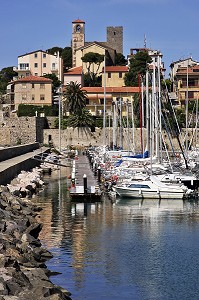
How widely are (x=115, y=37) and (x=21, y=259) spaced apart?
107281 mm

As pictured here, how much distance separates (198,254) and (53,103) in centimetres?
6761

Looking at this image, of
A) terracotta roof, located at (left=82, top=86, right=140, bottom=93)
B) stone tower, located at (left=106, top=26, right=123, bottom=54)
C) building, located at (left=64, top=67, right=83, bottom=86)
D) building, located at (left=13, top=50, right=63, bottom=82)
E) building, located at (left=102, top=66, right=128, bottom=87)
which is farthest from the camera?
stone tower, located at (left=106, top=26, right=123, bottom=54)

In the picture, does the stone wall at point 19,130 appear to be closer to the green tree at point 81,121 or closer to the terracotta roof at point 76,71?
the green tree at point 81,121

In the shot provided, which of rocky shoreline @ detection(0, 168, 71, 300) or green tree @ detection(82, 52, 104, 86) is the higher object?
green tree @ detection(82, 52, 104, 86)

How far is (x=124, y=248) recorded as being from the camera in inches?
810

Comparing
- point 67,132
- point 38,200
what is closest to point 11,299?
point 38,200

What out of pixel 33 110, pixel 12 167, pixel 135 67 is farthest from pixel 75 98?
pixel 12 167

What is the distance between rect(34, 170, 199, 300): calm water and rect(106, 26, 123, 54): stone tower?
90106 millimetres

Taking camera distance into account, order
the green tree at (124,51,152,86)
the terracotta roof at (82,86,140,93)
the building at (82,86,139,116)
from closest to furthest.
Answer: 1. the building at (82,86,139,116)
2. the terracotta roof at (82,86,140,93)
3. the green tree at (124,51,152,86)

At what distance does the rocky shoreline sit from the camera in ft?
42.2

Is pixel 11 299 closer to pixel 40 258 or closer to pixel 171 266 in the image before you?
pixel 40 258

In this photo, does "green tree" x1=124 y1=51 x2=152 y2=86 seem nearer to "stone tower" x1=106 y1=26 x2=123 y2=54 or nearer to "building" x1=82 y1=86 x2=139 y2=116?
"building" x1=82 y1=86 x2=139 y2=116

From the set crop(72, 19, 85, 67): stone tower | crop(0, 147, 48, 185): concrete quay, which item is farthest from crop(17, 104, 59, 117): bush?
crop(0, 147, 48, 185): concrete quay

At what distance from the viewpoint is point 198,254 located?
19.9m
